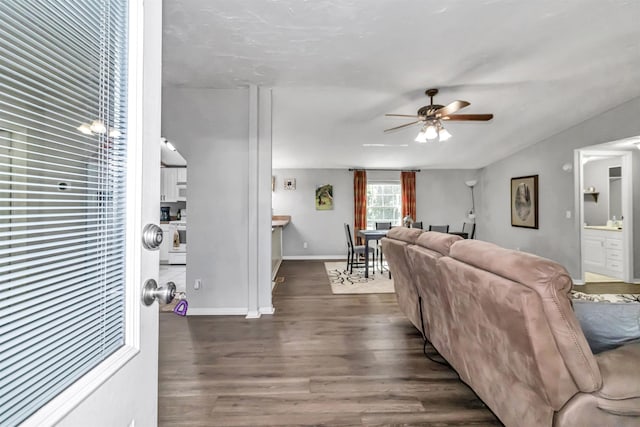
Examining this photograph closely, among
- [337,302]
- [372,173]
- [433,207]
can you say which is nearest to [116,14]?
[337,302]

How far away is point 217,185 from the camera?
3.41 meters

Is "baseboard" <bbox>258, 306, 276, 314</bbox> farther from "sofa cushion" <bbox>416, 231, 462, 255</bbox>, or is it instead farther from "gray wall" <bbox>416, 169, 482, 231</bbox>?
"gray wall" <bbox>416, 169, 482, 231</bbox>

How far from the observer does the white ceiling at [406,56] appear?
223cm

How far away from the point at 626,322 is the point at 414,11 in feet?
7.52

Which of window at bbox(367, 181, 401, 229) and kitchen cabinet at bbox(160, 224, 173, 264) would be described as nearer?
kitchen cabinet at bbox(160, 224, 173, 264)

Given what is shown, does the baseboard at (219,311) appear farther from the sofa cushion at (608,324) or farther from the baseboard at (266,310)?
the sofa cushion at (608,324)

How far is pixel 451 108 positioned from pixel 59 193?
3340mm

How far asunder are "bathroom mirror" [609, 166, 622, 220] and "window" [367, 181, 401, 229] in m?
3.99

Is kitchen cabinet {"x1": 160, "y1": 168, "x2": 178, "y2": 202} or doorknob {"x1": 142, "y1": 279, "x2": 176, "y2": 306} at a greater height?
kitchen cabinet {"x1": 160, "y1": 168, "x2": 178, "y2": 202}

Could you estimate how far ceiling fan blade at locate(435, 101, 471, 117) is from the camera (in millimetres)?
2961

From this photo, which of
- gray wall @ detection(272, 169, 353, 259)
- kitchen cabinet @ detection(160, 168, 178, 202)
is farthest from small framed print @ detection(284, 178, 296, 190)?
kitchen cabinet @ detection(160, 168, 178, 202)

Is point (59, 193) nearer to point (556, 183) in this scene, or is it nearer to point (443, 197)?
point (556, 183)

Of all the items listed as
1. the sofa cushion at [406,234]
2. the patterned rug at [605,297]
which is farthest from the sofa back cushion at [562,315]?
the patterned rug at [605,297]

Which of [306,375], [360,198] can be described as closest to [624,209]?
[360,198]
